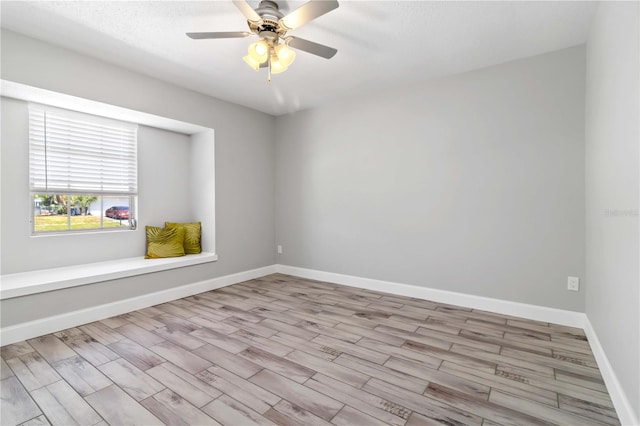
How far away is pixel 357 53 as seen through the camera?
9.20 feet

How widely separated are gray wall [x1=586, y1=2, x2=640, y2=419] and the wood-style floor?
38 centimetres

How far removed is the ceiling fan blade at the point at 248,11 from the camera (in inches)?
71.1

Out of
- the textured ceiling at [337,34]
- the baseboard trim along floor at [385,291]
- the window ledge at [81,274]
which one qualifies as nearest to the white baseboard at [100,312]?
the baseboard trim along floor at [385,291]

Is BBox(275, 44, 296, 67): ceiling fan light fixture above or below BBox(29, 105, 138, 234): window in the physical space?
above

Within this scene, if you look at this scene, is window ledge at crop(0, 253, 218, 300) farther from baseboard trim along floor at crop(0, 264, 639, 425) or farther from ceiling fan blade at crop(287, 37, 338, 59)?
ceiling fan blade at crop(287, 37, 338, 59)

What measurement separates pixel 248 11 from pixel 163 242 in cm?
290

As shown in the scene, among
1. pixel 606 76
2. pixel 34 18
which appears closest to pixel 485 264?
pixel 606 76

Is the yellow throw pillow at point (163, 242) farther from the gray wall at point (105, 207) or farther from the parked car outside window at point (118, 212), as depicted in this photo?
the parked car outside window at point (118, 212)

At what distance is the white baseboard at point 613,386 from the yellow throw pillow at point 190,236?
13.3 feet

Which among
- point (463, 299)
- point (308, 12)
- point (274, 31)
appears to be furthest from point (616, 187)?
point (274, 31)

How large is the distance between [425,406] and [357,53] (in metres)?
2.85

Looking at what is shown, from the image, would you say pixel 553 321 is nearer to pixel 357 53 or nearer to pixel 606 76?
pixel 606 76

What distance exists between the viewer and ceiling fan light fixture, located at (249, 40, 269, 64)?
6.97 ft

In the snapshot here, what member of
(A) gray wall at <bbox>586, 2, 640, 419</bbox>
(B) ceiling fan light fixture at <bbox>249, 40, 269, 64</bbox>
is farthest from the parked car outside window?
(A) gray wall at <bbox>586, 2, 640, 419</bbox>
